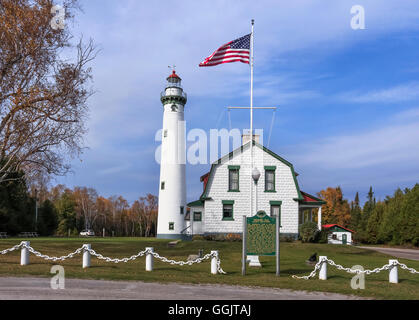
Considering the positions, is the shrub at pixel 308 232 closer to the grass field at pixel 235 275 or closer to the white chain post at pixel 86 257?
the grass field at pixel 235 275

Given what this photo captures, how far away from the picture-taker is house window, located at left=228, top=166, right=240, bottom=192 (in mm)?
30906

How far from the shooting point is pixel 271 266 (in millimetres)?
16547

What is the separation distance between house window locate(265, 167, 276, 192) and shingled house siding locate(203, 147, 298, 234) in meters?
0.27

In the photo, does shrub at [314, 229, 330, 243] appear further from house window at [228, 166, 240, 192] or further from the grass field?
the grass field

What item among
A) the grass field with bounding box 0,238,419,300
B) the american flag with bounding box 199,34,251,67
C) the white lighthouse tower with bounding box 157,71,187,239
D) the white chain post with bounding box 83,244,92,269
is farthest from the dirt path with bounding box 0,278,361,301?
the white lighthouse tower with bounding box 157,71,187,239

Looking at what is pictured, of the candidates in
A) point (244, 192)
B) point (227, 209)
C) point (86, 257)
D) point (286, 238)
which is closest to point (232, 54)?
point (86, 257)

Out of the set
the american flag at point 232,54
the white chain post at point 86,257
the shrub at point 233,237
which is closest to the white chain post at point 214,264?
the white chain post at point 86,257

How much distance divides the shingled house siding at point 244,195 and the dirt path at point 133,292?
19.6 meters

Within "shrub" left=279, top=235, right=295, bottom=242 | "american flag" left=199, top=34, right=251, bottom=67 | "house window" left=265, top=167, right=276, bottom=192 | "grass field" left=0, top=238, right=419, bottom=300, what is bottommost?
"shrub" left=279, top=235, right=295, bottom=242

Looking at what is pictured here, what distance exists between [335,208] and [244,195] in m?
41.3

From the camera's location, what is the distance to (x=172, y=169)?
37.8 meters
